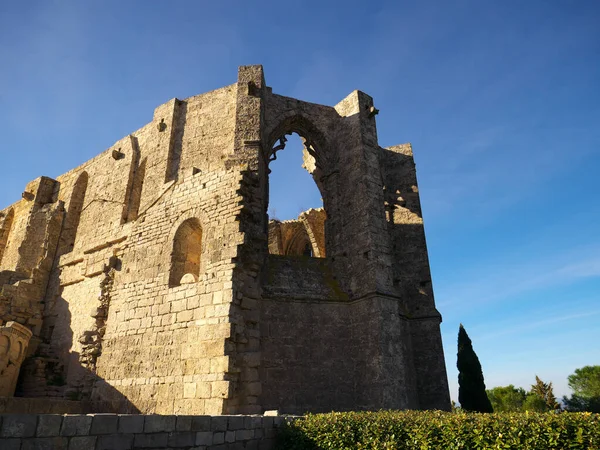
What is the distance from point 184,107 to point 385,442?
37.9 feet

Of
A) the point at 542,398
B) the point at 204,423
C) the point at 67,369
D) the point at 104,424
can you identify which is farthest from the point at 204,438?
the point at 542,398

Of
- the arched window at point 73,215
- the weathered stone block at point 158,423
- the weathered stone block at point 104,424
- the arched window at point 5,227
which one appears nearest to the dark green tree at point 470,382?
the weathered stone block at point 158,423

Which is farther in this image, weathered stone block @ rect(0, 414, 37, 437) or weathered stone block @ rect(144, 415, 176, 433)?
weathered stone block @ rect(144, 415, 176, 433)

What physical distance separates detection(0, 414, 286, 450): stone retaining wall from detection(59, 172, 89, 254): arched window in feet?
37.6

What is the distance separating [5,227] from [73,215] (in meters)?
4.77

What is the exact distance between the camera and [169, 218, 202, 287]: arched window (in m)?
9.20

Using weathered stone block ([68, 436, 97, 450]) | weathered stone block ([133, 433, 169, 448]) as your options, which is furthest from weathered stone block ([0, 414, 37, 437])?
weathered stone block ([133, 433, 169, 448])

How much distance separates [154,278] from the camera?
364 inches

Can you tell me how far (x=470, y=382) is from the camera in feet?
42.1

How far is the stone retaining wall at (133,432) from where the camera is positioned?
3.39 metres

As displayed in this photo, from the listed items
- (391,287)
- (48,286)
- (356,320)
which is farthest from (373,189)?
(48,286)

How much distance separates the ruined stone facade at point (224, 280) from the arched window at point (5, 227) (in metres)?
1.95

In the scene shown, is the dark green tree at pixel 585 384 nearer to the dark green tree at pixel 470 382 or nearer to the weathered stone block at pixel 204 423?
the dark green tree at pixel 470 382

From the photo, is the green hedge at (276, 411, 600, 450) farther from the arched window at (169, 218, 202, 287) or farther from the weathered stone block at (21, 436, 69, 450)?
the arched window at (169, 218, 202, 287)
